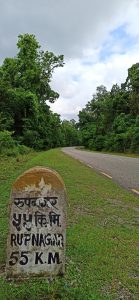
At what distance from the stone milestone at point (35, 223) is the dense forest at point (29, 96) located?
112 ft

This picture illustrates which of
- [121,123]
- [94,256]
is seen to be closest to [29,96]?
[121,123]

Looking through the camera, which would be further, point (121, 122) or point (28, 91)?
point (121, 122)

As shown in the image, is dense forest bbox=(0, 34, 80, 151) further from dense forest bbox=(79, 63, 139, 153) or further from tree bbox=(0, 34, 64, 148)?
dense forest bbox=(79, 63, 139, 153)

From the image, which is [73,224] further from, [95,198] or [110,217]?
[95,198]

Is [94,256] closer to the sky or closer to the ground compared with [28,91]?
closer to the ground

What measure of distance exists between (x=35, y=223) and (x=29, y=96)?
39454 mm

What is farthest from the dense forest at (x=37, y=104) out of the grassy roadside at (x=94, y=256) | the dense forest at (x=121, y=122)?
the grassy roadside at (x=94, y=256)

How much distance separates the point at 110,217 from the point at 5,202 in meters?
2.30

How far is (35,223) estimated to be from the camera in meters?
3.97

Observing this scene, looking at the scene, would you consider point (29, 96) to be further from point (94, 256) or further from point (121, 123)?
point (94, 256)

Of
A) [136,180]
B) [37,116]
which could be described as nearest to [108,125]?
[37,116]

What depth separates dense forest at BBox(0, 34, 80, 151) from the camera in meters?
42.1

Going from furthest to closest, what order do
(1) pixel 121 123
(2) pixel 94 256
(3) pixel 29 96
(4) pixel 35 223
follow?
(1) pixel 121 123
(3) pixel 29 96
(2) pixel 94 256
(4) pixel 35 223

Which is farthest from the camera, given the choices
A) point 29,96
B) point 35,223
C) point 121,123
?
point 121,123
